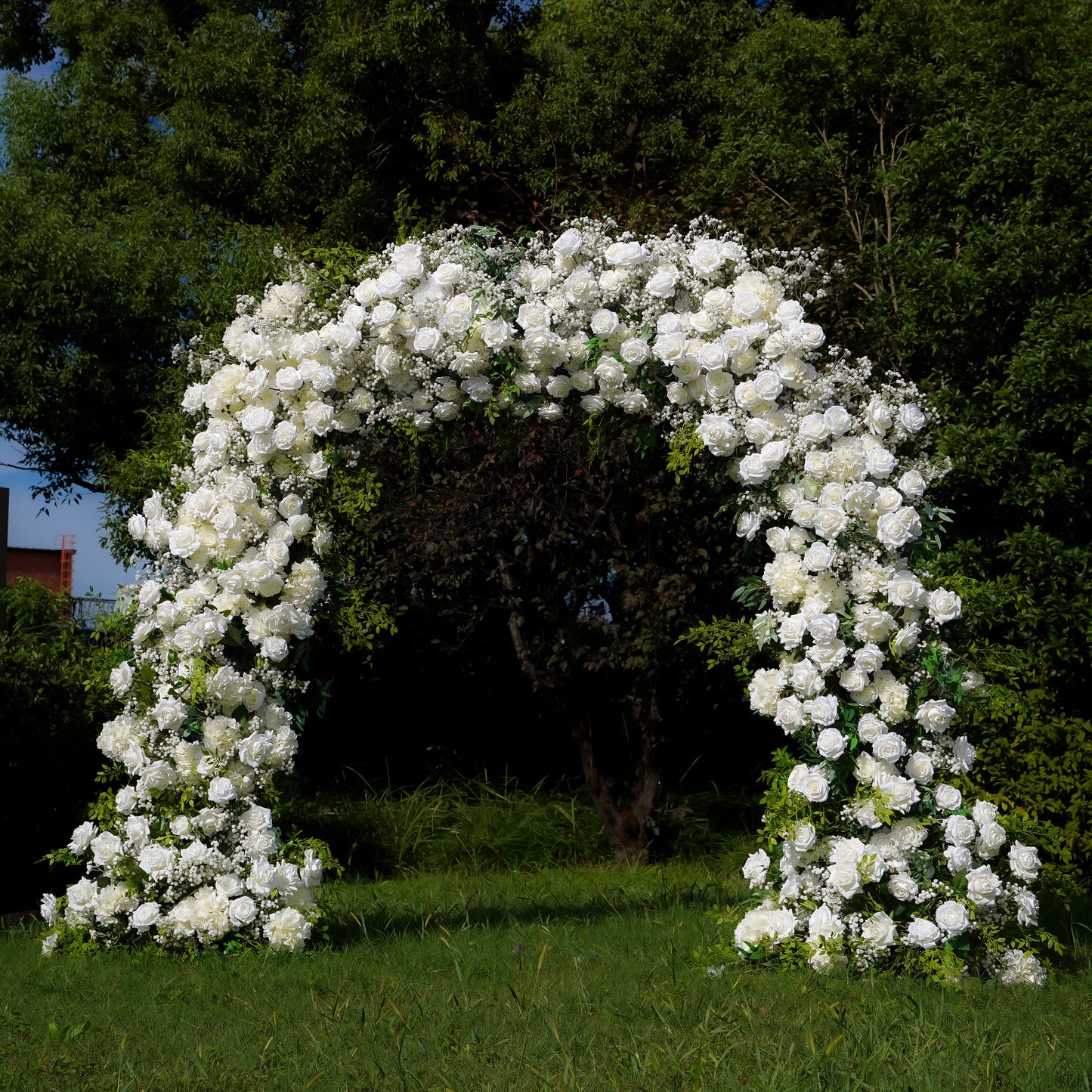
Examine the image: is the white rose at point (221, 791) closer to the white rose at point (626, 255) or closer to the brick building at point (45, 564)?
the white rose at point (626, 255)

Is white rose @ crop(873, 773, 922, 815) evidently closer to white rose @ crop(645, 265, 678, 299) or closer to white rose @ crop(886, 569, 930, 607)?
white rose @ crop(886, 569, 930, 607)

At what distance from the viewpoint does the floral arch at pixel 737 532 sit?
4406mm

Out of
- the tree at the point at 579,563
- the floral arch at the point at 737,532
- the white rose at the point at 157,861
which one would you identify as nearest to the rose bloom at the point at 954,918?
the floral arch at the point at 737,532

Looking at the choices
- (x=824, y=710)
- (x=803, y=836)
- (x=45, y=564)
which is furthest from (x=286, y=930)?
(x=45, y=564)

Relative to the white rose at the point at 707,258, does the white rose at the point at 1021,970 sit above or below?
below

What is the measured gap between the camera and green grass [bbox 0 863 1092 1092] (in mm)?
3225

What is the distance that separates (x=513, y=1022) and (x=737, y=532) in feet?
6.66

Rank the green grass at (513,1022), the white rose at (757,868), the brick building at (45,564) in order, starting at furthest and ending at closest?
the brick building at (45,564) < the white rose at (757,868) < the green grass at (513,1022)

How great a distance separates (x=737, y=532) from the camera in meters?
4.74

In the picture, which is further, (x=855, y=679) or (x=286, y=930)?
(x=286, y=930)

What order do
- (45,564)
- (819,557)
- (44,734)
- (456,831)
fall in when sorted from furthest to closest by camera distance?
1. (45,564)
2. (456,831)
3. (44,734)
4. (819,557)

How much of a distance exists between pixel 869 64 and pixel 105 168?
8.98m

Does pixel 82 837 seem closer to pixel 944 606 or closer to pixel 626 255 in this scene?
pixel 626 255

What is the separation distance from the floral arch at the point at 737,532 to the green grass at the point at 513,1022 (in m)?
0.27
